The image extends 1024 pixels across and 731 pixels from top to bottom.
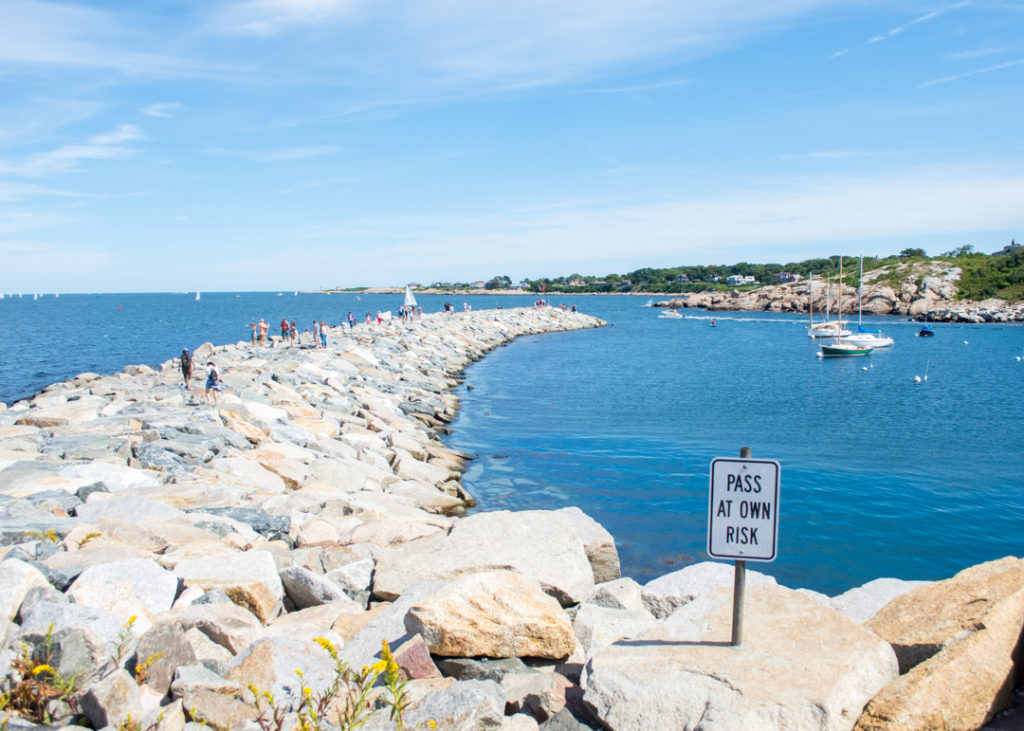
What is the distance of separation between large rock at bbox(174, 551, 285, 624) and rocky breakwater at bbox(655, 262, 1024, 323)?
95.4 meters

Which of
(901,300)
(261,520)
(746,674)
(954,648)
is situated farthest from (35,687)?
(901,300)

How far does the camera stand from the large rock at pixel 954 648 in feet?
14.6

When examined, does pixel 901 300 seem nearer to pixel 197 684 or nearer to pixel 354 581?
pixel 354 581

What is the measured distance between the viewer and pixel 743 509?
15.6 ft

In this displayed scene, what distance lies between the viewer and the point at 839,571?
13.2 meters

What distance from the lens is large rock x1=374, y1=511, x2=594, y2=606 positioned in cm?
777

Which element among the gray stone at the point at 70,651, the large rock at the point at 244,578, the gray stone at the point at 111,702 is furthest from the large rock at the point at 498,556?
the gray stone at the point at 111,702

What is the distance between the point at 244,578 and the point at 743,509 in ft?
15.6

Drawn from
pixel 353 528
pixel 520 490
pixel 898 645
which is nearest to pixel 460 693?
pixel 898 645

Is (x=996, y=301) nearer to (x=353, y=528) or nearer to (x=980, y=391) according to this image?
(x=980, y=391)

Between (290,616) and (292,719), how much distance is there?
2.03 metres

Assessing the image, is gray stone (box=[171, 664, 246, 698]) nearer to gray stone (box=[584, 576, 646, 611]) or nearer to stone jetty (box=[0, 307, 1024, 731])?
stone jetty (box=[0, 307, 1024, 731])

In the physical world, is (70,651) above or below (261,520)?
→ above

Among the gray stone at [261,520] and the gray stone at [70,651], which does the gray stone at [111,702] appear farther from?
the gray stone at [261,520]
